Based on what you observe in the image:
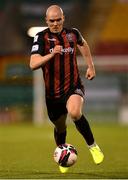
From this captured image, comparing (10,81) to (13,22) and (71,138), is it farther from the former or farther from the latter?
(71,138)

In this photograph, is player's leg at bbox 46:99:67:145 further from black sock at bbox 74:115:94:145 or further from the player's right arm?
the player's right arm

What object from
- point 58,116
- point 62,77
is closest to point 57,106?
point 58,116

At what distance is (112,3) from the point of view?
25.4m

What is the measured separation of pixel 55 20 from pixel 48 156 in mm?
3355

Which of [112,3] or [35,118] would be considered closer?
[35,118]

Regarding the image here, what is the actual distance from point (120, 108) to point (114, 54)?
3666mm

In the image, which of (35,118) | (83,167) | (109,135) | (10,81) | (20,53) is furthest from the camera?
(20,53)

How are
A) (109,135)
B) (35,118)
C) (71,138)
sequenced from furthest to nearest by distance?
(35,118) < (109,135) < (71,138)

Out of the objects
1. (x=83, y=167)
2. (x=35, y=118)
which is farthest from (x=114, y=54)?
(x=83, y=167)

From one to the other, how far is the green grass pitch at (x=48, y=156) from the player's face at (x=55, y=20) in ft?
5.18

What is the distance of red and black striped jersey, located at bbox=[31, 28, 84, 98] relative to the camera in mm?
7898

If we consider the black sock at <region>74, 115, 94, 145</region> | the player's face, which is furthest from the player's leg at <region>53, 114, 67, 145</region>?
the player's face

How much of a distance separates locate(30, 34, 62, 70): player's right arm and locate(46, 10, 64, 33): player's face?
0.70 ft

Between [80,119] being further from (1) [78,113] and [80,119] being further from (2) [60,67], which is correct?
(2) [60,67]
